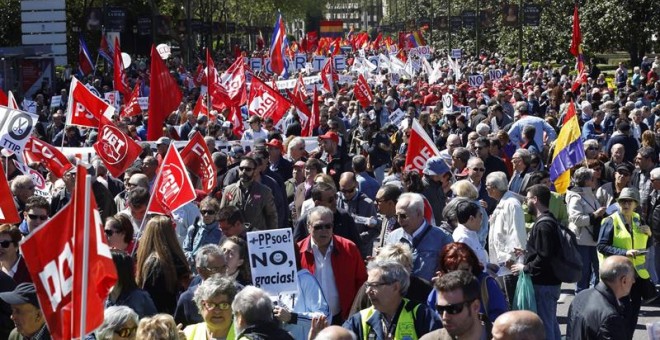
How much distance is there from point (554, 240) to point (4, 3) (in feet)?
170

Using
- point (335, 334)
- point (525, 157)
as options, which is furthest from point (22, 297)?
point (525, 157)

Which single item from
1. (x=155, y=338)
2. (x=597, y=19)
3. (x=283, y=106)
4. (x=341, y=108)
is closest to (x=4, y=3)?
(x=597, y=19)

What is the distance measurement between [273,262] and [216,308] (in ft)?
3.90

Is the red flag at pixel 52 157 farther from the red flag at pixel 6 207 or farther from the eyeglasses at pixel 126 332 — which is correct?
the eyeglasses at pixel 126 332

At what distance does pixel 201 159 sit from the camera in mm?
13273

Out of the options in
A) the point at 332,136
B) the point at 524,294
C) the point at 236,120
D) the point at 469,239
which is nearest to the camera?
the point at 469,239

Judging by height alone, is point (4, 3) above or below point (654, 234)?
above

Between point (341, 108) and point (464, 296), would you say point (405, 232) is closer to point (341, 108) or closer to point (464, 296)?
point (464, 296)

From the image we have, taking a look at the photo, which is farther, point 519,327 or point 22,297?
point 22,297

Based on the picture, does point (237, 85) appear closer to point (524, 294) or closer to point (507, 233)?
point (507, 233)

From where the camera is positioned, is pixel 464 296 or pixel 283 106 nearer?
pixel 464 296

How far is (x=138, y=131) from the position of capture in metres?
21.5

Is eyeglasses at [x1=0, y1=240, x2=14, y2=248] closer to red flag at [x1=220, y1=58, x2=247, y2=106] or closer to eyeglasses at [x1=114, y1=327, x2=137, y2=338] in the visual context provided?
eyeglasses at [x1=114, y1=327, x2=137, y2=338]

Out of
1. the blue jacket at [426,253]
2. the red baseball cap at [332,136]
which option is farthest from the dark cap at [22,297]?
the red baseball cap at [332,136]
